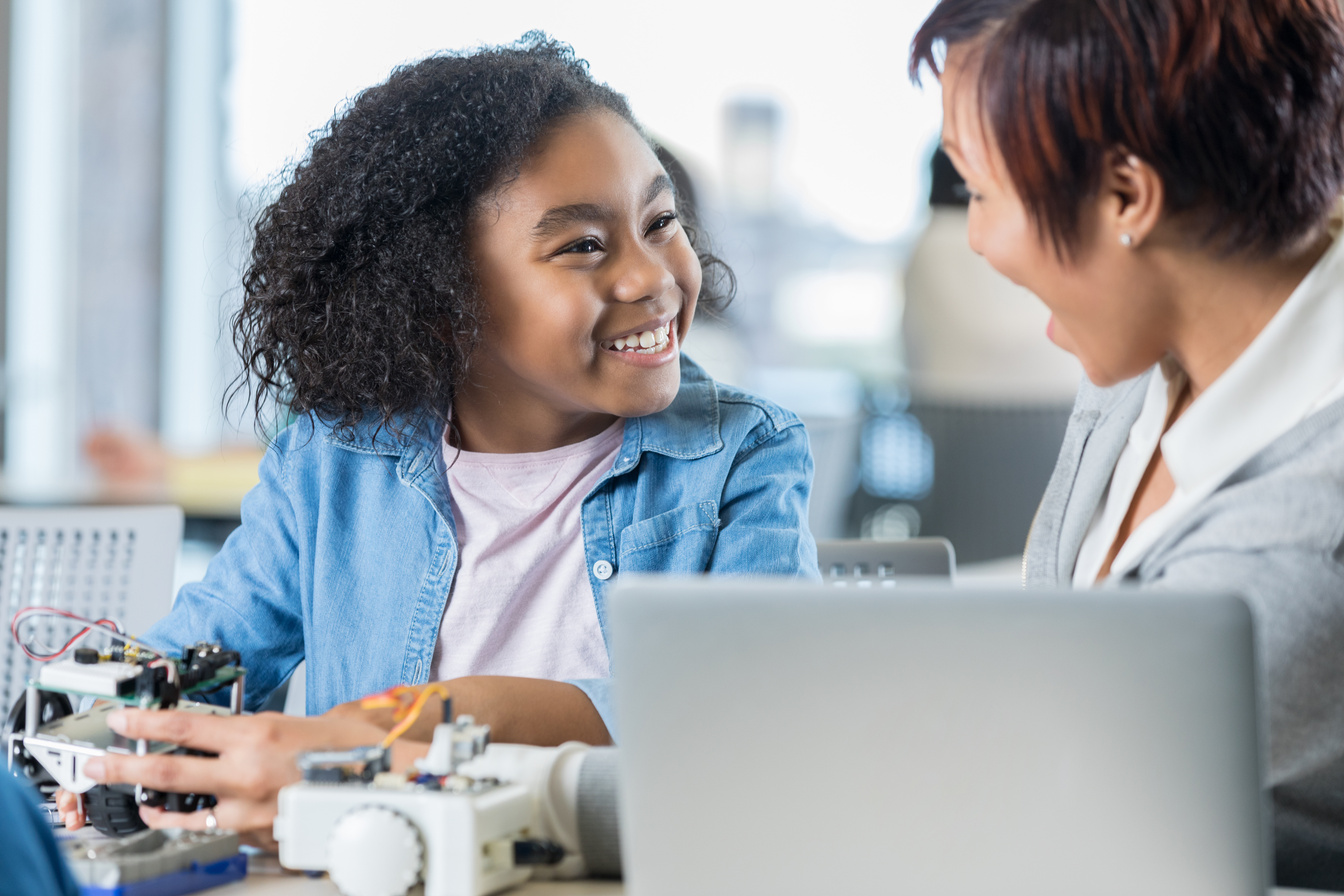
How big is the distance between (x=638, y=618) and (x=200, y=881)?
1.20ft

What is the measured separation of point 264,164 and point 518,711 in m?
4.03

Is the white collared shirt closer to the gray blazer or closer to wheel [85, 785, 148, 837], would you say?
the gray blazer

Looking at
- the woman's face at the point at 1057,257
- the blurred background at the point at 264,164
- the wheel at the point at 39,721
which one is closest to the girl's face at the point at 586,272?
the woman's face at the point at 1057,257

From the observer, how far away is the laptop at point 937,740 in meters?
0.55

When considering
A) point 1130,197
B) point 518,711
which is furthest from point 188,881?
point 1130,197

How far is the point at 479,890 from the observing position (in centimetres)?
70

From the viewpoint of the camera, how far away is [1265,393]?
2.78ft

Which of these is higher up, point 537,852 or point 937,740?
point 937,740

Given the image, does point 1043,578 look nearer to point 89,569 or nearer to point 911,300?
point 89,569

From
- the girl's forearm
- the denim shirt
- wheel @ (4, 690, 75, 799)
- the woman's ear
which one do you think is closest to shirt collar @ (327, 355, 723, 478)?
the denim shirt

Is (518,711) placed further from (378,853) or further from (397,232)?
(397,232)

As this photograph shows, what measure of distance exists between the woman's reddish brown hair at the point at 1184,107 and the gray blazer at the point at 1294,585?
0.48ft

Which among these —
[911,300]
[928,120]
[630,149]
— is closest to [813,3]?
[928,120]

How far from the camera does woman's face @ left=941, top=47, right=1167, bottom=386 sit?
836mm
